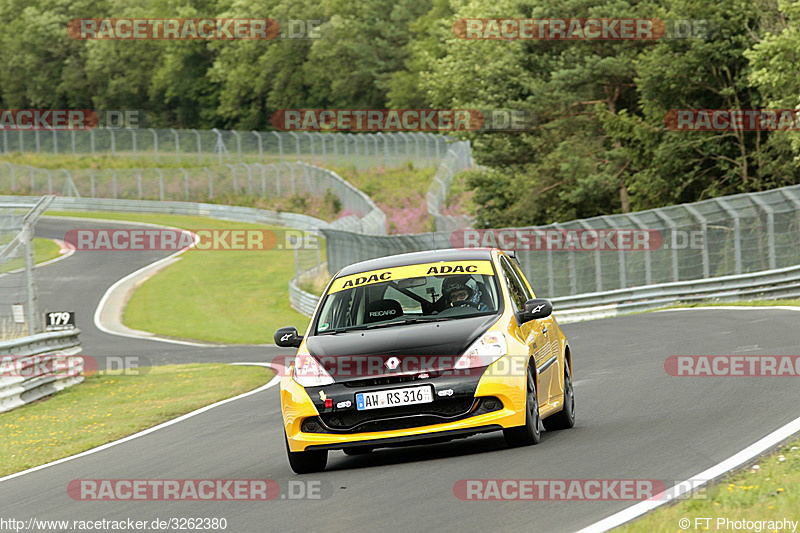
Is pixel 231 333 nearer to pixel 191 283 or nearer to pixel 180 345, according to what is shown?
pixel 180 345

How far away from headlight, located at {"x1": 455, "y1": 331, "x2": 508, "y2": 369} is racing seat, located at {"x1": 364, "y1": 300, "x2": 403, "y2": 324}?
951 mm

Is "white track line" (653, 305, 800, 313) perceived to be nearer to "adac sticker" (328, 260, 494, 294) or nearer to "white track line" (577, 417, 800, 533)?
"adac sticker" (328, 260, 494, 294)

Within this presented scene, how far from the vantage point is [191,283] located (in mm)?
48750

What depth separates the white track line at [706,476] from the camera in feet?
21.1

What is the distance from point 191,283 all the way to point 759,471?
42.5 meters

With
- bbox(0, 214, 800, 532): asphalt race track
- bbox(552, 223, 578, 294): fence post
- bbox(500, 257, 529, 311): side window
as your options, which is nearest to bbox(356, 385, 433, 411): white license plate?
bbox(0, 214, 800, 532): asphalt race track

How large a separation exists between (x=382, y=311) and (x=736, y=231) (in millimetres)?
19087

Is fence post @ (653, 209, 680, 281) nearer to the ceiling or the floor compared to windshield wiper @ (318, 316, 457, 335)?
nearer to the floor

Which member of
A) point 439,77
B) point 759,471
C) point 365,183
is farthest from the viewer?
point 439,77

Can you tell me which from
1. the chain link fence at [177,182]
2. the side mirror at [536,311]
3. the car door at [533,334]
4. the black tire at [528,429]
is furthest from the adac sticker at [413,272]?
the chain link fence at [177,182]

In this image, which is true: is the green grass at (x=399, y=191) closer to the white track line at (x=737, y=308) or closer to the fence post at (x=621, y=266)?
the fence post at (x=621, y=266)

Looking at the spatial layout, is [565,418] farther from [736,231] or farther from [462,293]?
[736,231]

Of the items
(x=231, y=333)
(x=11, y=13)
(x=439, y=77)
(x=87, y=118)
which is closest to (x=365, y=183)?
(x=439, y=77)

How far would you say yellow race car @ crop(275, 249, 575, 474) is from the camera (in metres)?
9.02
